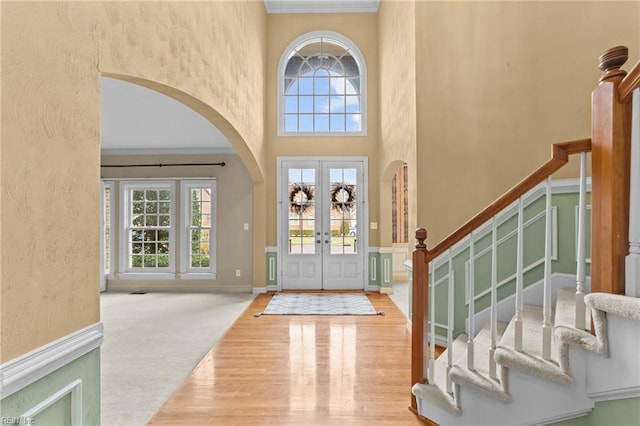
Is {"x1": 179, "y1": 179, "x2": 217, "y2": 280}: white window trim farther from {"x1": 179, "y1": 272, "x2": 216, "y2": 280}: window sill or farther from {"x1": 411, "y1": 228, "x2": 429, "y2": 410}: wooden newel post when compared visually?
{"x1": 411, "y1": 228, "x2": 429, "y2": 410}: wooden newel post

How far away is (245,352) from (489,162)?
117 inches

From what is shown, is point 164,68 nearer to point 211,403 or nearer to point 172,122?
point 211,403

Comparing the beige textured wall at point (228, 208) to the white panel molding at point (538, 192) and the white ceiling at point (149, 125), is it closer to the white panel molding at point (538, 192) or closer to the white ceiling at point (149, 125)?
the white ceiling at point (149, 125)

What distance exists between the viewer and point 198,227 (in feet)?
21.1

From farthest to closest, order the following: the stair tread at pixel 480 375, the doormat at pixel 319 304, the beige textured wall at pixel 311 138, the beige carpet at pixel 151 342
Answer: the beige textured wall at pixel 311 138
the doormat at pixel 319 304
the beige carpet at pixel 151 342
the stair tread at pixel 480 375

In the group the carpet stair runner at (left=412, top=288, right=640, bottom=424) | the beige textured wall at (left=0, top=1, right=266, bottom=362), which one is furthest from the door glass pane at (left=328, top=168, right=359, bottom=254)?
the beige textured wall at (left=0, top=1, right=266, bottom=362)

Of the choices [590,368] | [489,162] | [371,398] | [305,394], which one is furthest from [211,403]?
[489,162]

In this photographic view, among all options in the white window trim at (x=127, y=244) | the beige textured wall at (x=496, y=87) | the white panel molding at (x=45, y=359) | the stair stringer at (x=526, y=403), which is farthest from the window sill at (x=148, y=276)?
the stair stringer at (x=526, y=403)

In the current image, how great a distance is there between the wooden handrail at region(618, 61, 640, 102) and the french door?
16.2 feet

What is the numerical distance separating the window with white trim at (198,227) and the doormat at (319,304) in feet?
5.16

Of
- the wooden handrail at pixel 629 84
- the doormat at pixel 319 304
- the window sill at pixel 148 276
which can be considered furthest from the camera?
the window sill at pixel 148 276

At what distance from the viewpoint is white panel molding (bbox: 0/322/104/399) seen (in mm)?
1180

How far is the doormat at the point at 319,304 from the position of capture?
15.8 ft

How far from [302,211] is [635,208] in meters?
5.22
